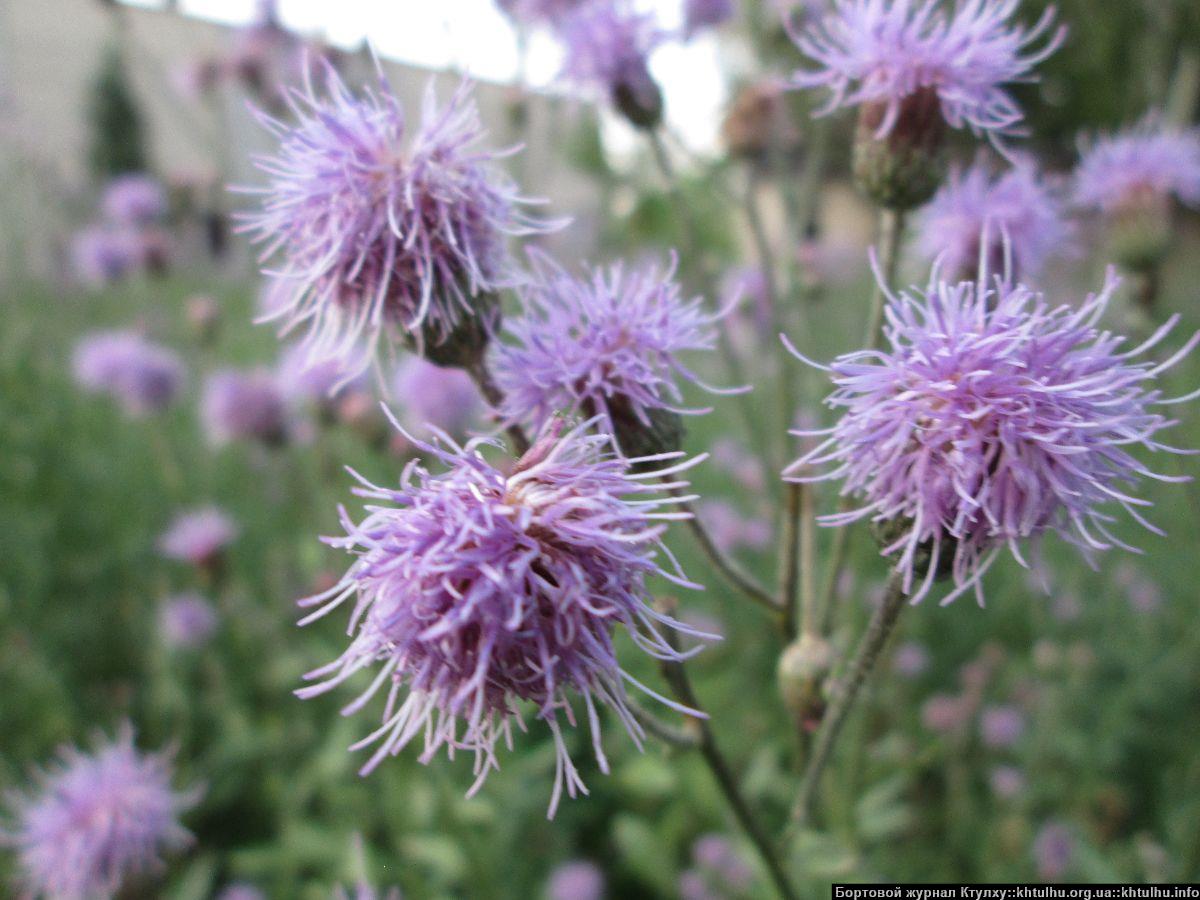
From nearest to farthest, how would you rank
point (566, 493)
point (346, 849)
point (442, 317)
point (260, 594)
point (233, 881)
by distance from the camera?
point (566, 493) → point (442, 317) → point (346, 849) → point (233, 881) → point (260, 594)

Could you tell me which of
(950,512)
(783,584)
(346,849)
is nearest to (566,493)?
(950,512)

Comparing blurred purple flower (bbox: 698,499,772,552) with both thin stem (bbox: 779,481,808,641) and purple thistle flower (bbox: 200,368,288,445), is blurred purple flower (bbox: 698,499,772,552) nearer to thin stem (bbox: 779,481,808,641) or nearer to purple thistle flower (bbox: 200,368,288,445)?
purple thistle flower (bbox: 200,368,288,445)

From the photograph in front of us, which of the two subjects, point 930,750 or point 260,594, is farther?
point 260,594

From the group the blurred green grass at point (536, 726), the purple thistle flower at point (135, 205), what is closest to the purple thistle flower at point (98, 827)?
the blurred green grass at point (536, 726)

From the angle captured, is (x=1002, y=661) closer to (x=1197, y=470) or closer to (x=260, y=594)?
(x=1197, y=470)

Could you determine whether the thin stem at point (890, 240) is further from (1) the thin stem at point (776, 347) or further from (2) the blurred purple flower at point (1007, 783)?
(2) the blurred purple flower at point (1007, 783)

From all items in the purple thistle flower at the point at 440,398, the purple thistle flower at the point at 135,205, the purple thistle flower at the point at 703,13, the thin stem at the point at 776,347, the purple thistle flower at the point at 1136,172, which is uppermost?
the purple thistle flower at the point at 703,13

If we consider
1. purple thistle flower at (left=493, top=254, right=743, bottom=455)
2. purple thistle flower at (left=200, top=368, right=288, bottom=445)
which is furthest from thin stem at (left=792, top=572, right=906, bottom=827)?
purple thistle flower at (left=200, top=368, right=288, bottom=445)
